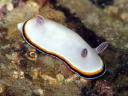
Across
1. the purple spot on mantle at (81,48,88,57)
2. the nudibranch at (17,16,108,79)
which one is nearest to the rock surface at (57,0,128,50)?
the nudibranch at (17,16,108,79)

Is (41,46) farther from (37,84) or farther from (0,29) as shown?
(0,29)

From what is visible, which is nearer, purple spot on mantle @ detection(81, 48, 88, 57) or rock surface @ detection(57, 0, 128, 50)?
purple spot on mantle @ detection(81, 48, 88, 57)

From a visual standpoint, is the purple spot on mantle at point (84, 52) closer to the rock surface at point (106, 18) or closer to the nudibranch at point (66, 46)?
the nudibranch at point (66, 46)

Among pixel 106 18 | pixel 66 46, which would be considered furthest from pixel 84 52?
pixel 106 18

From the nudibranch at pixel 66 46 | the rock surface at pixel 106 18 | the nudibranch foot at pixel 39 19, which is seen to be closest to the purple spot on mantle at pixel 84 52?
the nudibranch at pixel 66 46

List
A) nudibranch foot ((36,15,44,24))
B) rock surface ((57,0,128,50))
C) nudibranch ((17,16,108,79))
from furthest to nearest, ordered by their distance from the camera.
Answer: rock surface ((57,0,128,50)), nudibranch foot ((36,15,44,24)), nudibranch ((17,16,108,79))

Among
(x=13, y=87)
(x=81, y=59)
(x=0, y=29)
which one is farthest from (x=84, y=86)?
(x=0, y=29)

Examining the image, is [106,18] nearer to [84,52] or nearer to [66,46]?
[66,46]

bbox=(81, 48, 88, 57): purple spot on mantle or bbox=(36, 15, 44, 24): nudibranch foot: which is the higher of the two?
bbox=(36, 15, 44, 24): nudibranch foot

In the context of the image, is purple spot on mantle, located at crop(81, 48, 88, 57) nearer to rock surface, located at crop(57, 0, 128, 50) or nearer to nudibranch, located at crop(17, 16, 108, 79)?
nudibranch, located at crop(17, 16, 108, 79)
